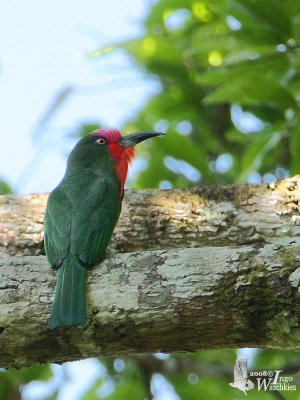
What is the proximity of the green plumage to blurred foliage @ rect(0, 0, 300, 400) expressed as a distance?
47cm

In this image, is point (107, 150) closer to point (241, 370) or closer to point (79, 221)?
point (79, 221)

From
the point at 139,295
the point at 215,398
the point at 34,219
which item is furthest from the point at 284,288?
the point at 34,219

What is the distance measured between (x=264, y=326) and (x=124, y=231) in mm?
1643

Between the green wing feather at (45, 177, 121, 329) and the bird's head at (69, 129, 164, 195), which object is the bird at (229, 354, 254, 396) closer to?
the green wing feather at (45, 177, 121, 329)

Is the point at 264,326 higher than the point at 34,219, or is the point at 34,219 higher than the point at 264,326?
the point at 34,219

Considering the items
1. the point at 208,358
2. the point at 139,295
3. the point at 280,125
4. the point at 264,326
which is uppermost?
the point at 280,125

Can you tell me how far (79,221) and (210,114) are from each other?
2.01 meters

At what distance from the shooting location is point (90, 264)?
3.56 meters

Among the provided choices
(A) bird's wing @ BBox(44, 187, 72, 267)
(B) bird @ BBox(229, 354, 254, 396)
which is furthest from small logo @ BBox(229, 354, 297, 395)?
(A) bird's wing @ BBox(44, 187, 72, 267)

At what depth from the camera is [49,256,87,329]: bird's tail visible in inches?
115

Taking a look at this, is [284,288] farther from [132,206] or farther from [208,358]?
[208,358]

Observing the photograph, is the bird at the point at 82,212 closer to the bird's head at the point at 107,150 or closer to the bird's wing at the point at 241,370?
the bird's head at the point at 107,150

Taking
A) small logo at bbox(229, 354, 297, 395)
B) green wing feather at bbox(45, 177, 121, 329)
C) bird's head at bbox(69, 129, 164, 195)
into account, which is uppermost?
bird's head at bbox(69, 129, 164, 195)

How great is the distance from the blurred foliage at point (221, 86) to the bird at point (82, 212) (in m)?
0.32
